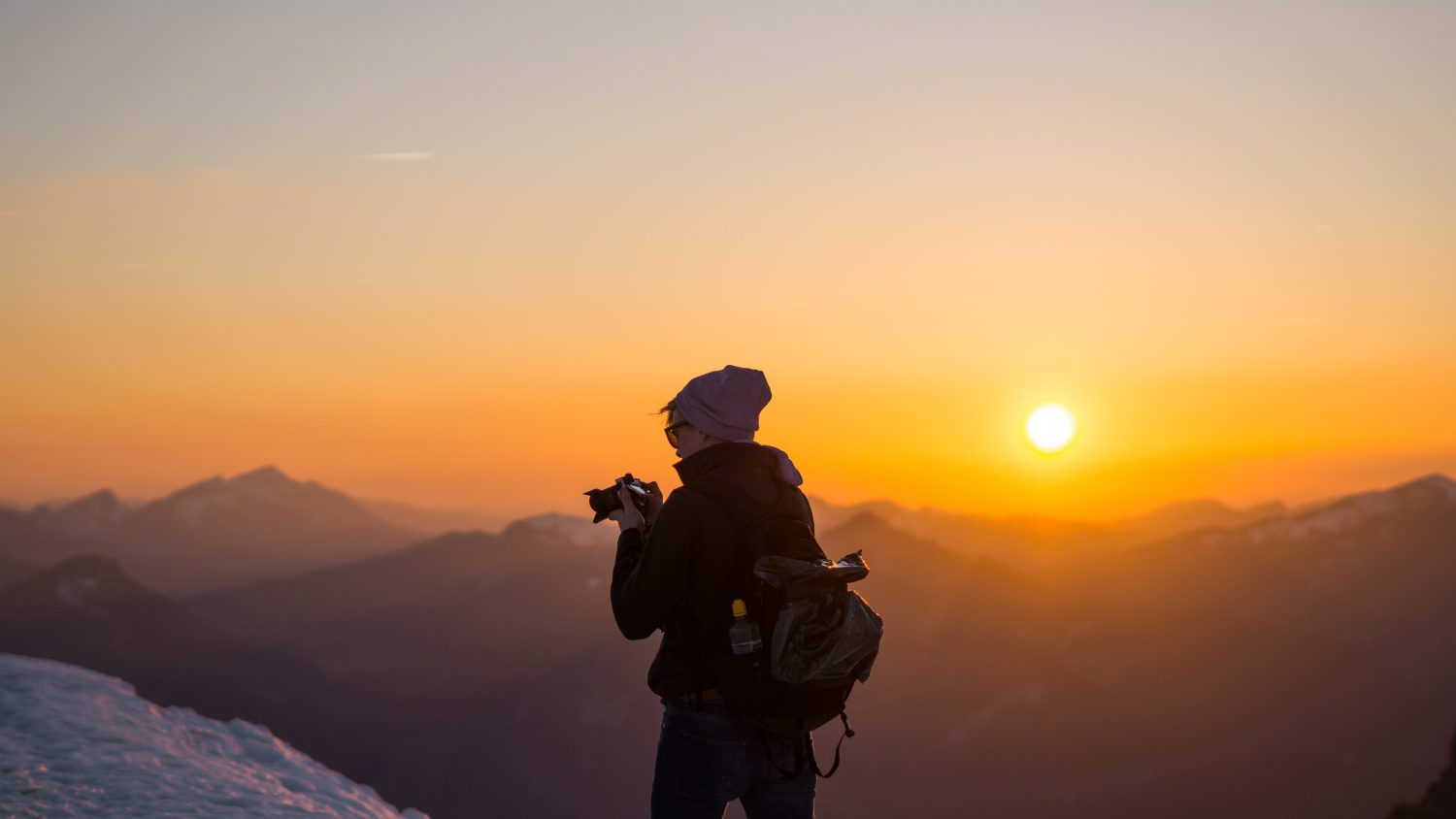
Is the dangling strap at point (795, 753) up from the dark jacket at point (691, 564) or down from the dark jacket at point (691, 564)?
down

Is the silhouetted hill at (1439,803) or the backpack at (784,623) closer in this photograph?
the backpack at (784,623)

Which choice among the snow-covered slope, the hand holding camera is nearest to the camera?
the hand holding camera

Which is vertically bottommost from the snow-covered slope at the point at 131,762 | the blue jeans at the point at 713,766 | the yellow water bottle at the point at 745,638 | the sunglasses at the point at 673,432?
the snow-covered slope at the point at 131,762

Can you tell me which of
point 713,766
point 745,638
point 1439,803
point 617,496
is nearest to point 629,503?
point 617,496

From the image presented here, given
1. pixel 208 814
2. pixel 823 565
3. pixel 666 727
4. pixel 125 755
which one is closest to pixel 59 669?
pixel 125 755

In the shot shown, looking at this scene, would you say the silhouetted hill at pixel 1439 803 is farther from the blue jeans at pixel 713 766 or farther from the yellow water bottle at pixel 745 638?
the yellow water bottle at pixel 745 638

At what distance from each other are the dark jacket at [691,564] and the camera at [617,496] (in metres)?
0.20

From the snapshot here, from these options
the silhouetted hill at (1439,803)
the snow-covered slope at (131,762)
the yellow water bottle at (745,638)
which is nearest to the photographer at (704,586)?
the yellow water bottle at (745,638)

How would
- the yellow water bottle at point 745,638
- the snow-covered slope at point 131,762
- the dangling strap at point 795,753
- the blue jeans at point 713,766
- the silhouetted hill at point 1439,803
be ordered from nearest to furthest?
1. the yellow water bottle at point 745,638
2. the blue jeans at point 713,766
3. the dangling strap at point 795,753
4. the snow-covered slope at point 131,762
5. the silhouetted hill at point 1439,803

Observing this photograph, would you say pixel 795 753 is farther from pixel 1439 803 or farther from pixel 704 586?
pixel 1439 803

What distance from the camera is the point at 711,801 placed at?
580 cm

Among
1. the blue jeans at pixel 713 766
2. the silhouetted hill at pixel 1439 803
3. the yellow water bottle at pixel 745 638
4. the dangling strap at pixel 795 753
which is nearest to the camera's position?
the yellow water bottle at pixel 745 638

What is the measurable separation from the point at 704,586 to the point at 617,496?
2.56 feet

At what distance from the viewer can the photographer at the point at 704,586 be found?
18.4 feet
